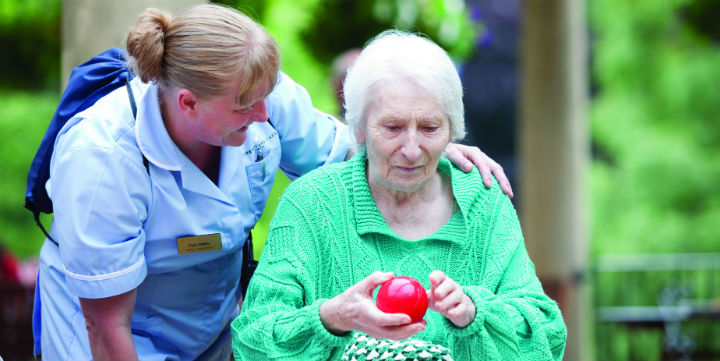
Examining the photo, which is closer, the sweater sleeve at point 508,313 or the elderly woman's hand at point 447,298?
the elderly woman's hand at point 447,298

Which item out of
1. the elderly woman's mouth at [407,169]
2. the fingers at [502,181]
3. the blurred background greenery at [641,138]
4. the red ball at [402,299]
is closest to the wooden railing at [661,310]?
the blurred background greenery at [641,138]

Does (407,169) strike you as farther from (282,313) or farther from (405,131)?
(282,313)

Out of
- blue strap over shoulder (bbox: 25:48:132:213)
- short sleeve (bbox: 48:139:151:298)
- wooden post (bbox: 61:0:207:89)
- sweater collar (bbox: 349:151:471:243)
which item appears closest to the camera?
short sleeve (bbox: 48:139:151:298)

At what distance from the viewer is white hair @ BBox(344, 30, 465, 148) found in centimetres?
246

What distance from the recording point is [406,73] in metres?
2.46

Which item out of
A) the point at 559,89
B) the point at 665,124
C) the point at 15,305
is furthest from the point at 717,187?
the point at 15,305

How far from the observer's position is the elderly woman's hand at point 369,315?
2.10m

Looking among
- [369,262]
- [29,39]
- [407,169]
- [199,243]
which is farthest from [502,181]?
[29,39]

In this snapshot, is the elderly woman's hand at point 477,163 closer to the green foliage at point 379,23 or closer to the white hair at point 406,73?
the white hair at point 406,73

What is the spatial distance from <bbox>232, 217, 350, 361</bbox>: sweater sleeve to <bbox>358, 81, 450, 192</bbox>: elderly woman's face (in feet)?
1.13

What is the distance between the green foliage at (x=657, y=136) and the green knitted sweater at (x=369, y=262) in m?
9.36

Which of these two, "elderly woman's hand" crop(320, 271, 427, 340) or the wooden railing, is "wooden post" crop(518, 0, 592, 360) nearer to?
the wooden railing

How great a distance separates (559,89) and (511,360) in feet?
16.1

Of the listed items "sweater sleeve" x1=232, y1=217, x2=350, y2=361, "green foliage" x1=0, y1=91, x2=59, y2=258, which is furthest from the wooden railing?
"green foliage" x1=0, y1=91, x2=59, y2=258
